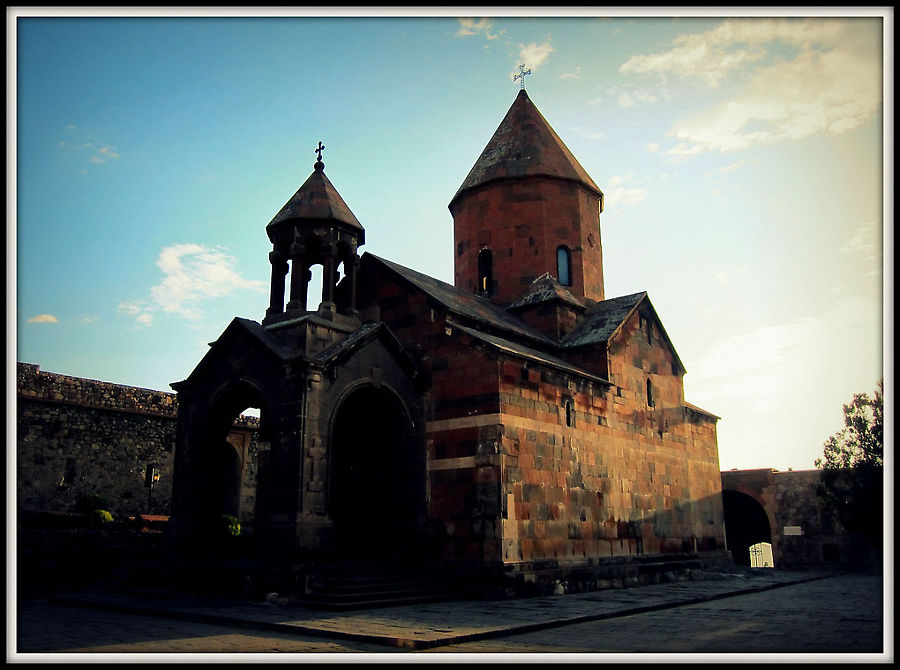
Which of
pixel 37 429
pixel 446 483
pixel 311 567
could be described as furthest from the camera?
pixel 37 429

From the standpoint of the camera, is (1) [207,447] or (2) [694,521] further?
(2) [694,521]

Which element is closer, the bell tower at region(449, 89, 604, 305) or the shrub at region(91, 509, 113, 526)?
the shrub at region(91, 509, 113, 526)

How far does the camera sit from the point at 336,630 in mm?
7961

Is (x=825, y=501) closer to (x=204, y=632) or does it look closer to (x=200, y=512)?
(x=200, y=512)

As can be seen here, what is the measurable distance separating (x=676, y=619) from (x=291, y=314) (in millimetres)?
8110

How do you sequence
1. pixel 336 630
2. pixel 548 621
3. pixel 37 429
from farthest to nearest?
pixel 37 429, pixel 548 621, pixel 336 630

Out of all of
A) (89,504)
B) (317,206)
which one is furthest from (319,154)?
(89,504)

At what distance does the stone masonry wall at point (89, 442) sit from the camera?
16.9 meters

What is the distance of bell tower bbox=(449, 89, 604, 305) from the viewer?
18891 millimetres

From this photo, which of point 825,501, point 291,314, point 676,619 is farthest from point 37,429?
point 825,501

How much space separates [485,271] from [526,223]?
5.45 feet

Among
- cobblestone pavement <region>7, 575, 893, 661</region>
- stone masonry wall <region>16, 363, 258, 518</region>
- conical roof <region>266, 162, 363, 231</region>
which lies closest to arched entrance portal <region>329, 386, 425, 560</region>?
cobblestone pavement <region>7, 575, 893, 661</region>

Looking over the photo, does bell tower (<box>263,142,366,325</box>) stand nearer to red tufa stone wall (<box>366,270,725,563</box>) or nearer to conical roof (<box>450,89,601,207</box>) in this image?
red tufa stone wall (<box>366,270,725,563</box>)

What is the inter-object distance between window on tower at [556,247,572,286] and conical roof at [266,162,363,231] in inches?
265
